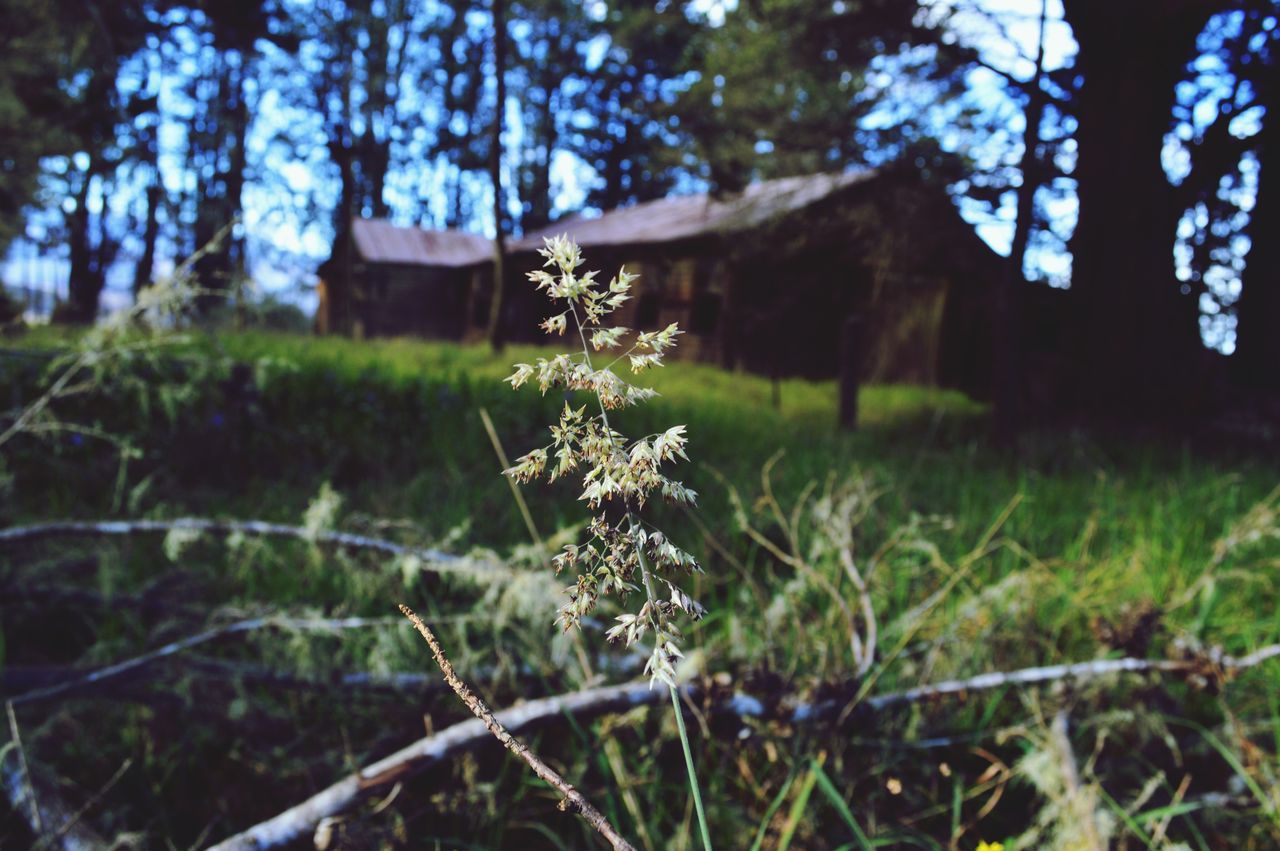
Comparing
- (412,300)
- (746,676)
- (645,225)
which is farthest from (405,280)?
(746,676)

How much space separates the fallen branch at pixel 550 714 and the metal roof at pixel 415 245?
27380 mm

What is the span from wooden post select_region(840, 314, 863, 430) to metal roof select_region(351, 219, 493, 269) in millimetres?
21747

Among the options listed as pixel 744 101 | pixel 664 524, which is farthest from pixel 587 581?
pixel 744 101

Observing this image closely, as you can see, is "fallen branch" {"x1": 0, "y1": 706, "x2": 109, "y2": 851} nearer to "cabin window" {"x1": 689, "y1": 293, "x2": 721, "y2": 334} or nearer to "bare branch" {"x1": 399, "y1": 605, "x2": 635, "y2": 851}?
"bare branch" {"x1": 399, "y1": 605, "x2": 635, "y2": 851}

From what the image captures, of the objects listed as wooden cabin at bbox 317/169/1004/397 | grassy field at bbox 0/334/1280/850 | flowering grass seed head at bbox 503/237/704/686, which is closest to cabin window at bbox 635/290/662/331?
wooden cabin at bbox 317/169/1004/397

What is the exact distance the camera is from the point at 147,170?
105ft

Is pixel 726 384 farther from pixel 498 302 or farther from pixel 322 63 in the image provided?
pixel 322 63

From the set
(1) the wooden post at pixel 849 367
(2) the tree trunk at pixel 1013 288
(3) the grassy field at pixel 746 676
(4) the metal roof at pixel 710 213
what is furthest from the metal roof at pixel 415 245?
(3) the grassy field at pixel 746 676

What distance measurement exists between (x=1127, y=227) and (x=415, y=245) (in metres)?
25.5

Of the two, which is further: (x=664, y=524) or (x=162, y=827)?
(x=664, y=524)

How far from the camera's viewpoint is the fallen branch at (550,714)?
1.26m

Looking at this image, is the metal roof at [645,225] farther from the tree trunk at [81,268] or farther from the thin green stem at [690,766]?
the tree trunk at [81,268]

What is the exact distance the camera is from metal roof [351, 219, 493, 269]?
2864 centimetres

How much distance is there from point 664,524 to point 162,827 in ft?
7.17
